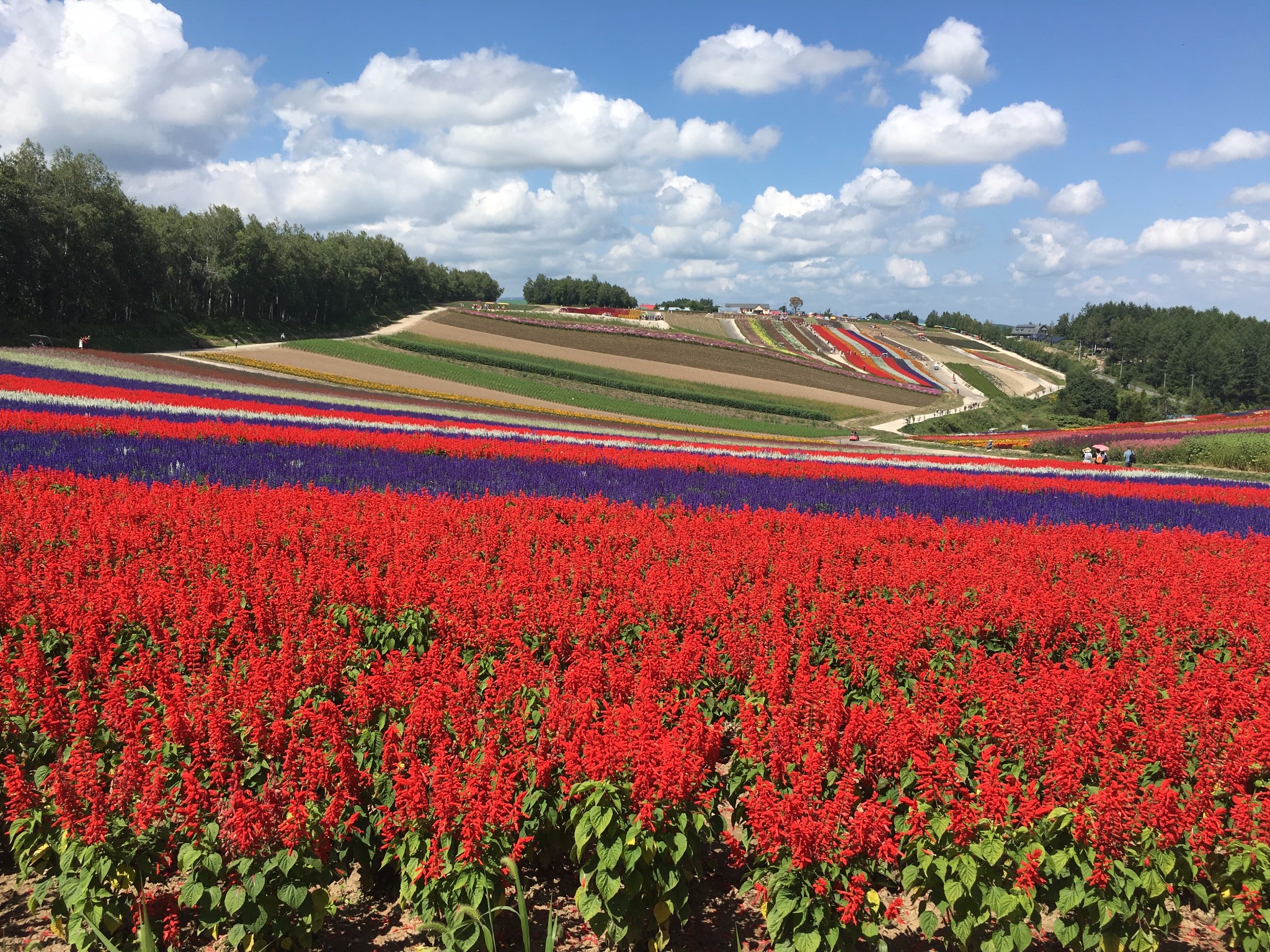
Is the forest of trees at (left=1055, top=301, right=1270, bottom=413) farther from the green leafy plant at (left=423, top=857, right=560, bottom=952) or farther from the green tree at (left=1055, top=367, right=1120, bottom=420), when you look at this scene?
the green leafy plant at (left=423, top=857, right=560, bottom=952)

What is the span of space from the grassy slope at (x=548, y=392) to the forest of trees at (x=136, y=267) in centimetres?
1506

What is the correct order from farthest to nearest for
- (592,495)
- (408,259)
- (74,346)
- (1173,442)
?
1. (408,259)
2. (74,346)
3. (1173,442)
4. (592,495)

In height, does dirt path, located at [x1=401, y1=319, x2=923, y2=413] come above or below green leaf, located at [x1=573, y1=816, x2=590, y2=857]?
above

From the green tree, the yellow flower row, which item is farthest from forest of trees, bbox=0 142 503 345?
the green tree

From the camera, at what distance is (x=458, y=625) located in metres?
7.38

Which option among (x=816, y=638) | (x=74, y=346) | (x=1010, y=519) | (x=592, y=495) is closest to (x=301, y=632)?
(x=816, y=638)

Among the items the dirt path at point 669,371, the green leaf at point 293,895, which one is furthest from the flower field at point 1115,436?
the green leaf at point 293,895

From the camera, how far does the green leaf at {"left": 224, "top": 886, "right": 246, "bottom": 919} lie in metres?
4.17

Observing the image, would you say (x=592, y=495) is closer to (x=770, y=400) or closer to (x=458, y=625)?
(x=458, y=625)

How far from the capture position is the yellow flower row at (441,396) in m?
51.1

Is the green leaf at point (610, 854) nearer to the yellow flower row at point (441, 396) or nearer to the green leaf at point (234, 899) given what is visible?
the green leaf at point (234, 899)

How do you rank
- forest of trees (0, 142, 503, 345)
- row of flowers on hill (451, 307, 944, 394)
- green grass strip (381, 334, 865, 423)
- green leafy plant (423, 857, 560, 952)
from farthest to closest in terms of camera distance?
row of flowers on hill (451, 307, 944, 394)
green grass strip (381, 334, 865, 423)
forest of trees (0, 142, 503, 345)
green leafy plant (423, 857, 560, 952)

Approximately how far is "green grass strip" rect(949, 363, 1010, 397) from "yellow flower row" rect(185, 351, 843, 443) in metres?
54.4

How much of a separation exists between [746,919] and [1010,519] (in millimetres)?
14115
